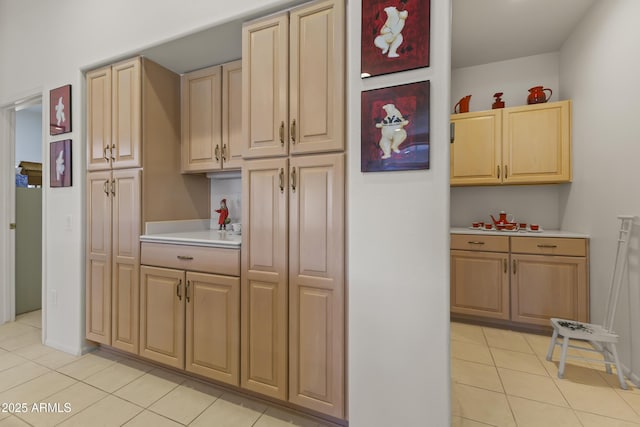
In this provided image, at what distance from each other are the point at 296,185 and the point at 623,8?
8.73 ft

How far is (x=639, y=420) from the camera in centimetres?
157

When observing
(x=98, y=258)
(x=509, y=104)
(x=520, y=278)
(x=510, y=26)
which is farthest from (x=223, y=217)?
(x=509, y=104)

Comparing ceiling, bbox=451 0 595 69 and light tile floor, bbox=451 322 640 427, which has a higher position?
ceiling, bbox=451 0 595 69

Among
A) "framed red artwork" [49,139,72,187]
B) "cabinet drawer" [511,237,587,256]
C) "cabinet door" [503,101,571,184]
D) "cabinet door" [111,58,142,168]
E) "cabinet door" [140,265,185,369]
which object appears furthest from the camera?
"cabinet door" [503,101,571,184]

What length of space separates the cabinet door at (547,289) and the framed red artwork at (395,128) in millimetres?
2150

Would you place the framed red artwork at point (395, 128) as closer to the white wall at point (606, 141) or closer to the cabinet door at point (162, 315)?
the cabinet door at point (162, 315)

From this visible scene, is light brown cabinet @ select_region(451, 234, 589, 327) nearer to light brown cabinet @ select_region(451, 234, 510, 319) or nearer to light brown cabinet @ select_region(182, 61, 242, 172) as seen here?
light brown cabinet @ select_region(451, 234, 510, 319)

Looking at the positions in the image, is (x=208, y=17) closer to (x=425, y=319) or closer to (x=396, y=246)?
(x=396, y=246)

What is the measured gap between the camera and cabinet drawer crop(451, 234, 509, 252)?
2.77 meters

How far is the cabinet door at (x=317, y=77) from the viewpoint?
143 centimetres

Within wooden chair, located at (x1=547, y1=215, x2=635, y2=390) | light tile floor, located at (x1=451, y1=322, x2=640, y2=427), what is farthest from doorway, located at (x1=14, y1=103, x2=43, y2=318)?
wooden chair, located at (x1=547, y1=215, x2=635, y2=390)

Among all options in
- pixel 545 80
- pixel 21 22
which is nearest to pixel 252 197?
pixel 21 22

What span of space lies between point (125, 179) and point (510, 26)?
355 centimetres

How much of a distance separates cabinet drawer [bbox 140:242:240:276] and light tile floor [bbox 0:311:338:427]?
0.77m
